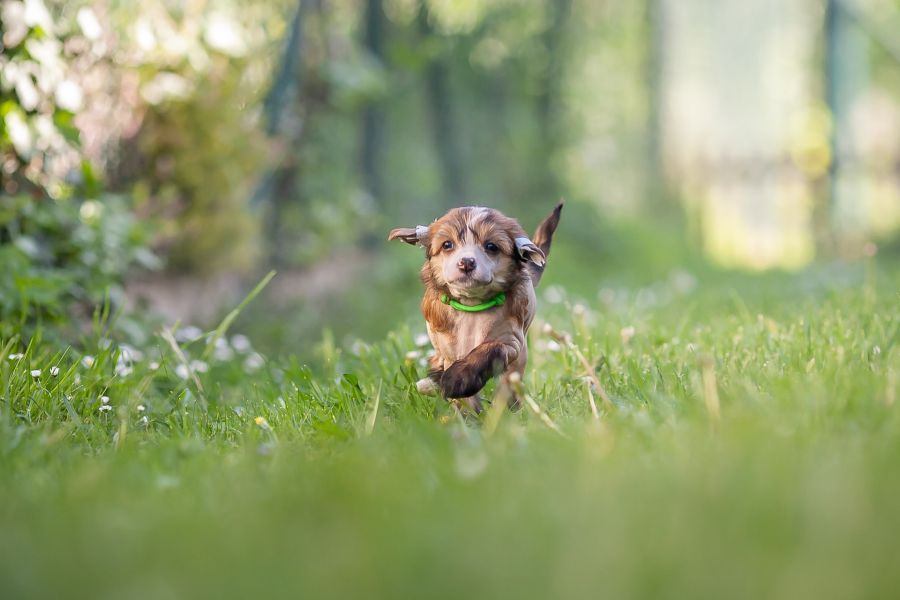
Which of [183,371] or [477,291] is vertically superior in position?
[477,291]

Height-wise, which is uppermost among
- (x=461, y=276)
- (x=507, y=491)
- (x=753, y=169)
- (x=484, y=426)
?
(x=461, y=276)

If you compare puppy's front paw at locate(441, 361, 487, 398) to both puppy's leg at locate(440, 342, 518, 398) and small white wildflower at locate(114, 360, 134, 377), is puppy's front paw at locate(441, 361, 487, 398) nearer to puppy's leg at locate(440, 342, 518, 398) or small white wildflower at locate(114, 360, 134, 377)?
puppy's leg at locate(440, 342, 518, 398)

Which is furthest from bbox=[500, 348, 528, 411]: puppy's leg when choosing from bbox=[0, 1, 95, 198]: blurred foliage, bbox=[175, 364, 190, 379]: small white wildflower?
bbox=[0, 1, 95, 198]: blurred foliage

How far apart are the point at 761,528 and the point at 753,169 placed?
60.4 ft

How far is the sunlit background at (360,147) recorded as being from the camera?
15.4ft

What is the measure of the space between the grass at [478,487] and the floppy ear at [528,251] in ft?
1.47

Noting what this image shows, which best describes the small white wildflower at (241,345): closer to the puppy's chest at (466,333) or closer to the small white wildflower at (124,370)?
the small white wildflower at (124,370)

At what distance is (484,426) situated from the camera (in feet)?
8.68

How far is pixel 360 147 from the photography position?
919 centimetres

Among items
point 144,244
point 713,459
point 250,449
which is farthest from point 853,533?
point 144,244

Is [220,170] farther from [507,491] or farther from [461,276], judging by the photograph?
[507,491]

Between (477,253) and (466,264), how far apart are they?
0.06 m

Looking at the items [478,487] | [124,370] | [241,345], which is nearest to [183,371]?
[124,370]

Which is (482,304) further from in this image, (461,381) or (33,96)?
(33,96)
